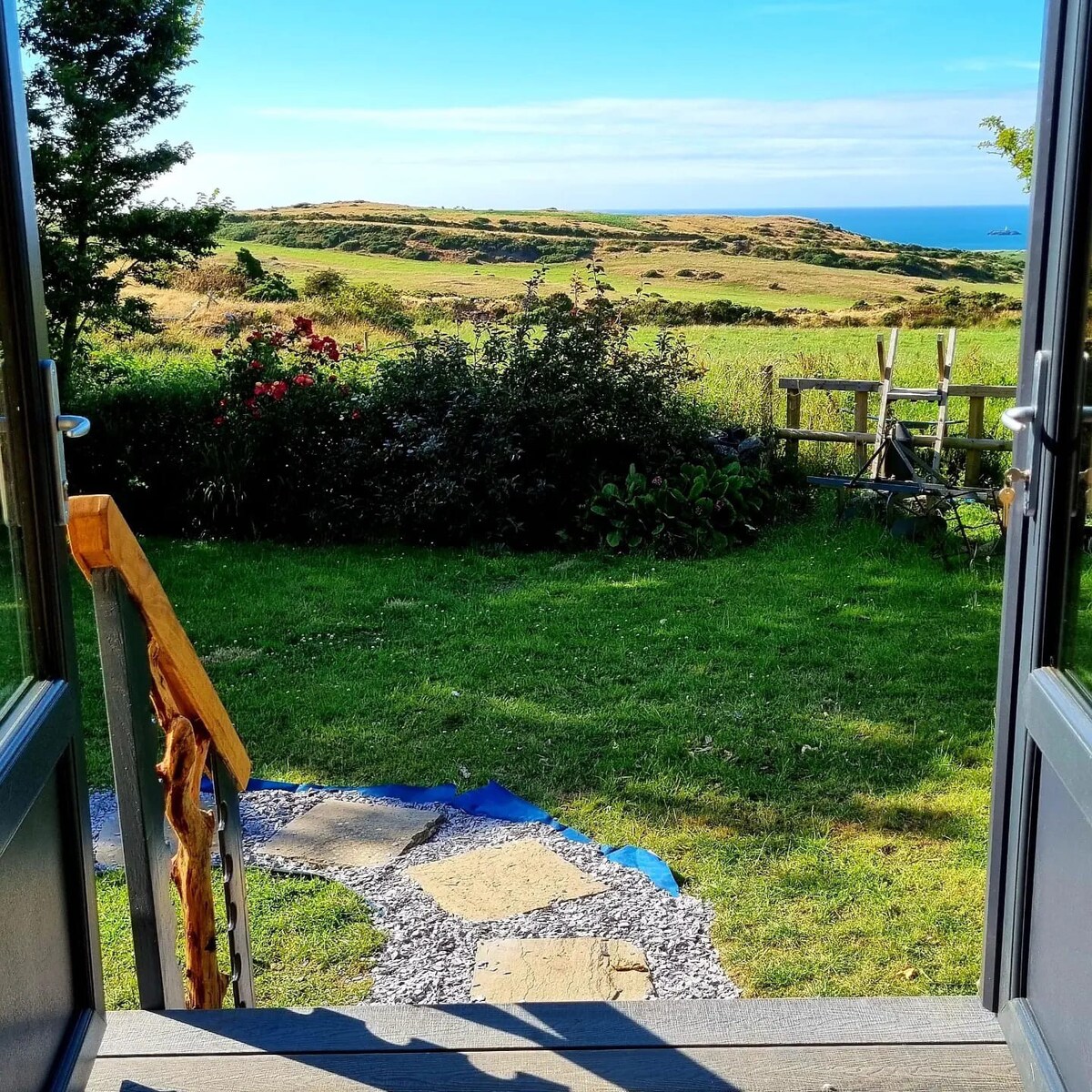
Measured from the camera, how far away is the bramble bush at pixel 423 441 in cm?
806

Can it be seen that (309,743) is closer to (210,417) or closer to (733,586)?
(733,586)

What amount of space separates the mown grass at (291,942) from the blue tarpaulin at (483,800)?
68 centimetres

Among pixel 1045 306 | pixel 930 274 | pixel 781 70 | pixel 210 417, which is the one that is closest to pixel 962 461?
pixel 210 417

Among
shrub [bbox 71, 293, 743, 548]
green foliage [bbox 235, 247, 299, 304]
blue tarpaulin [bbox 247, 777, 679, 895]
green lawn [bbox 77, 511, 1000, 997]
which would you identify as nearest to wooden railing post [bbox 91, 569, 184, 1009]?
green lawn [bbox 77, 511, 1000, 997]

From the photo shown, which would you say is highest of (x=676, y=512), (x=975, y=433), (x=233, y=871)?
(x=975, y=433)

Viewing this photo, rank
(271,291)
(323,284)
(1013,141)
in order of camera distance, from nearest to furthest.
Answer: (1013,141), (271,291), (323,284)

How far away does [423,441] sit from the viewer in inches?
317

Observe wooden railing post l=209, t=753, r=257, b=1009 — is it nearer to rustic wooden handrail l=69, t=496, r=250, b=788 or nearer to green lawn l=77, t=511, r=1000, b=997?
rustic wooden handrail l=69, t=496, r=250, b=788

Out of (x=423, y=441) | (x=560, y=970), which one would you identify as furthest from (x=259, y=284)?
(x=560, y=970)

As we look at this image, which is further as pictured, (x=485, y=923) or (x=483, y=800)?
(x=483, y=800)

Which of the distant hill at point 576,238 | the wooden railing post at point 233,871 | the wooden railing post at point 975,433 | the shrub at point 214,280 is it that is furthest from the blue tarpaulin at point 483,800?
the distant hill at point 576,238

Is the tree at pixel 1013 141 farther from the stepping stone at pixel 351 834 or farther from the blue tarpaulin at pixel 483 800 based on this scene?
the stepping stone at pixel 351 834

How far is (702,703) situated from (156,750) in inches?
138

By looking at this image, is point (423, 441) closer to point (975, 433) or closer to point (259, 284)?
point (975, 433)
